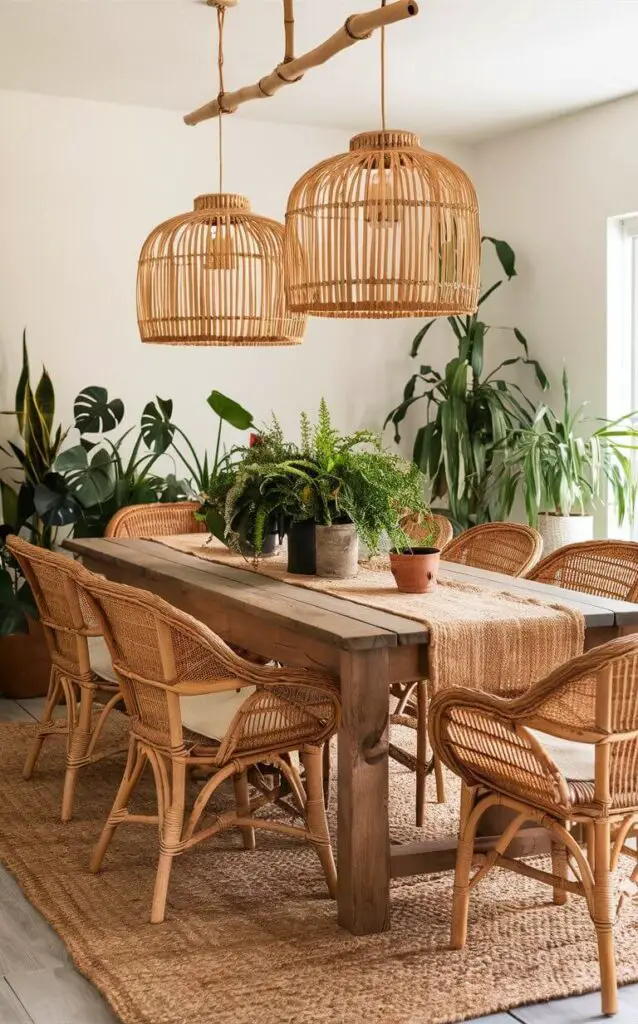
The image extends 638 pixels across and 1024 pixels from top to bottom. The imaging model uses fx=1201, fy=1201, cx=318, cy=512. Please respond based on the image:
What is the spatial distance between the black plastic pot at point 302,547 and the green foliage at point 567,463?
2048 mm

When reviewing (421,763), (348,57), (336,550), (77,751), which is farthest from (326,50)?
(77,751)

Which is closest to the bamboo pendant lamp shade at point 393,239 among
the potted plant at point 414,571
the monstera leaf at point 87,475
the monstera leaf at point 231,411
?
the potted plant at point 414,571

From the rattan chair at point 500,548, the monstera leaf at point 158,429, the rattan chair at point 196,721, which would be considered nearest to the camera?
the rattan chair at point 196,721

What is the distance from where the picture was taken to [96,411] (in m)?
5.15

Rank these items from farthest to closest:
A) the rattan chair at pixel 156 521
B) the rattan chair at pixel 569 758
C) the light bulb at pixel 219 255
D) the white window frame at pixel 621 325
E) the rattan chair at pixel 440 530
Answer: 1. the white window frame at pixel 621 325
2. the rattan chair at pixel 156 521
3. the rattan chair at pixel 440 530
4. the light bulb at pixel 219 255
5. the rattan chair at pixel 569 758

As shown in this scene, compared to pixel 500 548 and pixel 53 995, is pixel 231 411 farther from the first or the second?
pixel 53 995

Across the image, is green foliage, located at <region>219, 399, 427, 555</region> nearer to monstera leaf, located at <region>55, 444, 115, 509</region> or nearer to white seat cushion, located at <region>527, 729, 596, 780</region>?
white seat cushion, located at <region>527, 729, 596, 780</region>

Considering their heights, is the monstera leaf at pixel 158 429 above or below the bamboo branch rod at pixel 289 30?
below

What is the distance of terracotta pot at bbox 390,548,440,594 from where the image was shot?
3.20 metres

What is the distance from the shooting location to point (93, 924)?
290cm

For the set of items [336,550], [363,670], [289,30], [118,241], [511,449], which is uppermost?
[289,30]

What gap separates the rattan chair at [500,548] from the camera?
13.0 feet

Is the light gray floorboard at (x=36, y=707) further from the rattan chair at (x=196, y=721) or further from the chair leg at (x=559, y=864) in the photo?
the chair leg at (x=559, y=864)

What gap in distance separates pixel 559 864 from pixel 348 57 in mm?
3199
